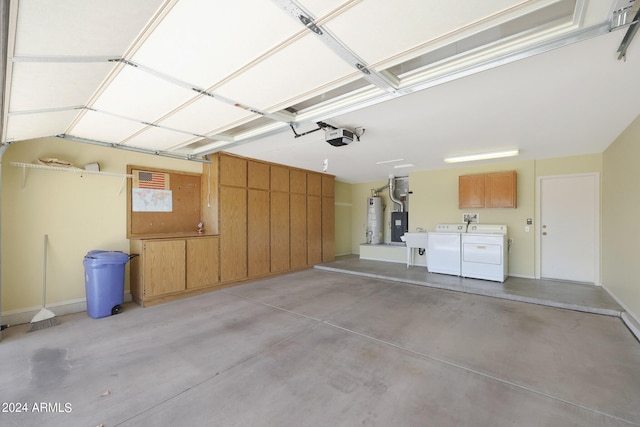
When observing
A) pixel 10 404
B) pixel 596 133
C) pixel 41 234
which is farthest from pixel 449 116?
pixel 41 234

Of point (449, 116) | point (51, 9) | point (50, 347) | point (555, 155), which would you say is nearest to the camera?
point (51, 9)

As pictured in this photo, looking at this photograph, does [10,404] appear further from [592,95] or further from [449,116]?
[592,95]

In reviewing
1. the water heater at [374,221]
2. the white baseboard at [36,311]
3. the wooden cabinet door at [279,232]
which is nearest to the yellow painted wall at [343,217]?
the water heater at [374,221]

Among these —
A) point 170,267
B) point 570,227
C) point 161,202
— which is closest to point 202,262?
point 170,267

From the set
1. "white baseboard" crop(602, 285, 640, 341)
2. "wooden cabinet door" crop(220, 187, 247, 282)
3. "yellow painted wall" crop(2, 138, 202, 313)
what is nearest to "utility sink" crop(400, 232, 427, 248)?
"white baseboard" crop(602, 285, 640, 341)

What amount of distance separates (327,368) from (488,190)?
5432 millimetres

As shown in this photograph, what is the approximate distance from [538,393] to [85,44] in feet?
13.3

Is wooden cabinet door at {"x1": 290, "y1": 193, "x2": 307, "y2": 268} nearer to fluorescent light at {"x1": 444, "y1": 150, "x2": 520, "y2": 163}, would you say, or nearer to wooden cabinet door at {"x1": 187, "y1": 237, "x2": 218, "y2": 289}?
wooden cabinet door at {"x1": 187, "y1": 237, "x2": 218, "y2": 289}

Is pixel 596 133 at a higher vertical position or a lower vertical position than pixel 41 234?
higher

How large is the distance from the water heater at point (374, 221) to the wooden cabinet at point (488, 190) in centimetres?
253

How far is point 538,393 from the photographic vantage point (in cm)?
204

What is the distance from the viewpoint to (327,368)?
7.86ft

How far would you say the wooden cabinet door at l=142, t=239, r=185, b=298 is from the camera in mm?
4094

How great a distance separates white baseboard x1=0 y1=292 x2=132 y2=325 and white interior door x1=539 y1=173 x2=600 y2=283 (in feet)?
28.0
